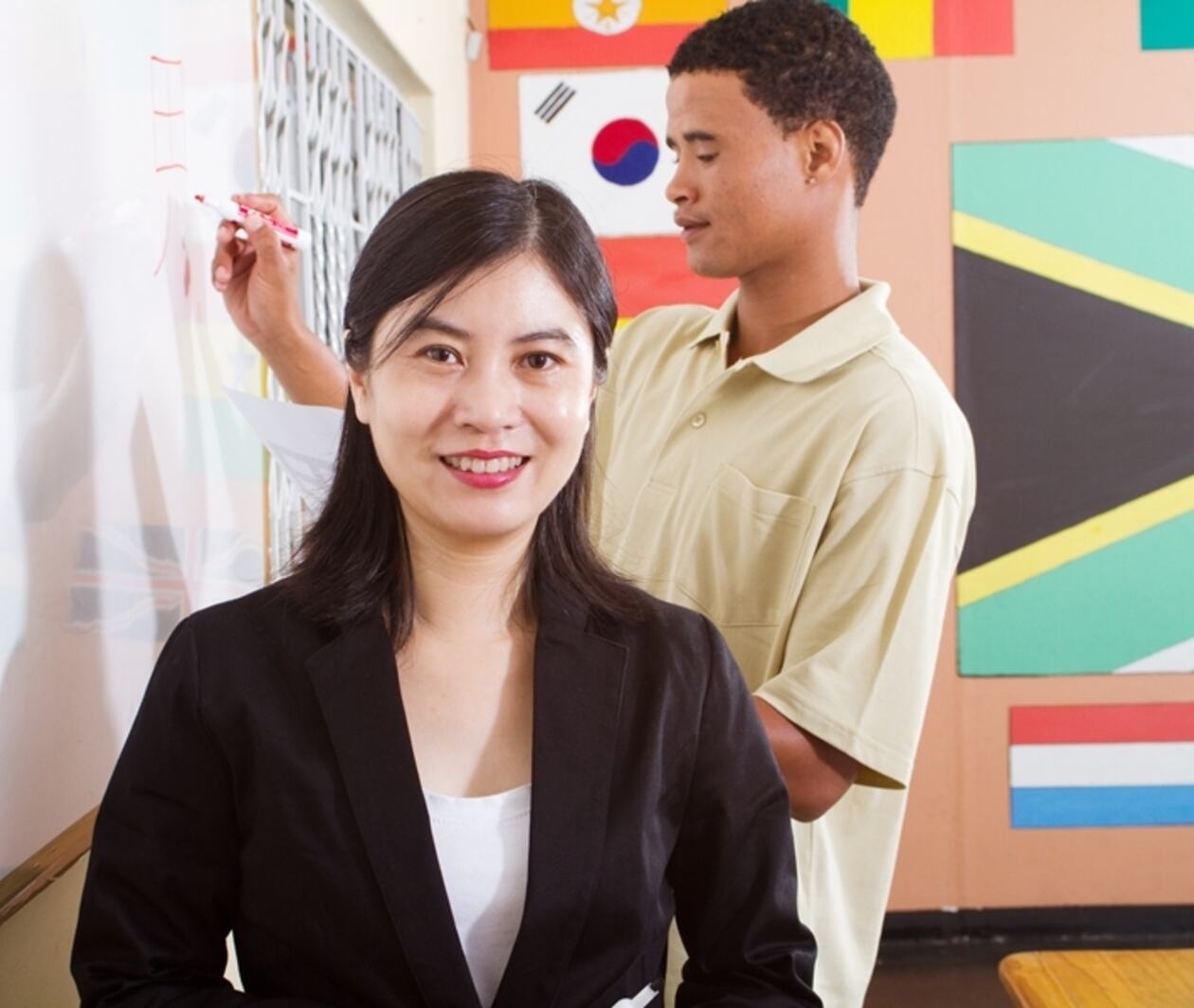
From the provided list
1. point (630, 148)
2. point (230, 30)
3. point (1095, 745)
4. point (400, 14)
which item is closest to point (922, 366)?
point (230, 30)

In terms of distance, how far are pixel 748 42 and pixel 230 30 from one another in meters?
0.63

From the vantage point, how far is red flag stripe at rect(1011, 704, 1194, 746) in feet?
12.8

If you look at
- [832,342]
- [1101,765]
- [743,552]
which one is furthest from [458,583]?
[1101,765]

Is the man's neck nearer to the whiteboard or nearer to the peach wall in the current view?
the whiteboard

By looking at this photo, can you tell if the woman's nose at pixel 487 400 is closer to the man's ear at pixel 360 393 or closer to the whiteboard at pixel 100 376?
the man's ear at pixel 360 393

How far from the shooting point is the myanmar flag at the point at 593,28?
3.84m

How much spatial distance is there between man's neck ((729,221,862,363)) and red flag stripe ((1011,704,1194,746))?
2.55 metres

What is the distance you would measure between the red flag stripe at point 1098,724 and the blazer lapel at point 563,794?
3101 mm

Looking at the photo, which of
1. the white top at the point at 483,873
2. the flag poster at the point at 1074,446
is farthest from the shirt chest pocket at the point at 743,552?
the flag poster at the point at 1074,446

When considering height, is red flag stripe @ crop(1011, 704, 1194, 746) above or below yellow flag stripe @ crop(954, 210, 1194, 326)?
below

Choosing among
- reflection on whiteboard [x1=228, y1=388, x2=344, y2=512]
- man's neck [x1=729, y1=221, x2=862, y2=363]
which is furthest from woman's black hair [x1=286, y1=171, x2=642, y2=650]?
man's neck [x1=729, y1=221, x2=862, y2=363]

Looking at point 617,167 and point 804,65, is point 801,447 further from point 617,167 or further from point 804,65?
point 617,167

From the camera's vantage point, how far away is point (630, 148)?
388 centimetres

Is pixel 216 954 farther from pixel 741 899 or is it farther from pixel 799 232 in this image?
pixel 799 232
